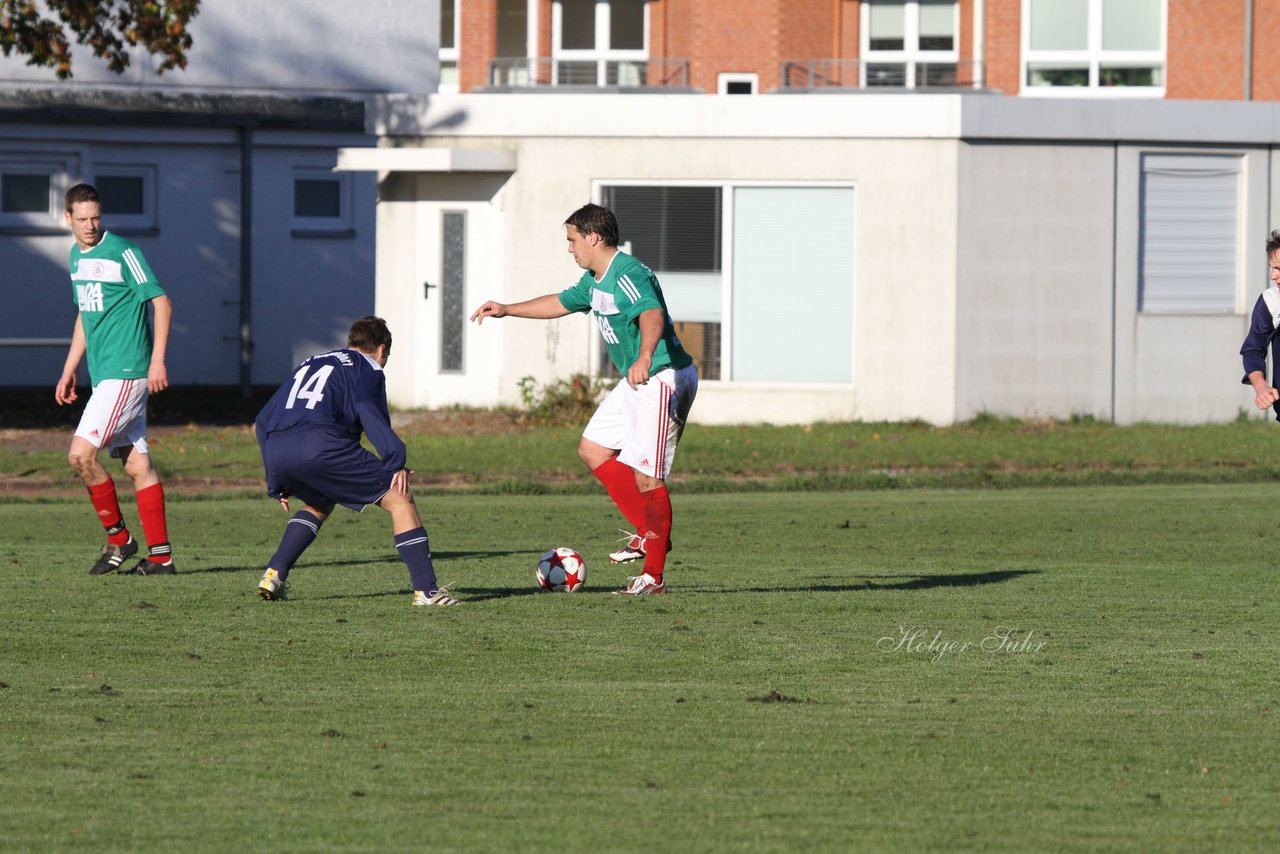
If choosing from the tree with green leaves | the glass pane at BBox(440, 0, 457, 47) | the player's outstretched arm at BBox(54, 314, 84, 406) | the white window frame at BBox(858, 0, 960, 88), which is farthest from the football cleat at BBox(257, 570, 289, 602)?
the glass pane at BBox(440, 0, 457, 47)

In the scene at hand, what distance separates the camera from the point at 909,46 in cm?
3259

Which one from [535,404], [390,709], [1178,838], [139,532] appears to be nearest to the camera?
[1178,838]

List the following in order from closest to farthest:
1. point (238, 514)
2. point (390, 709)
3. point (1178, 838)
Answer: point (1178, 838) < point (390, 709) < point (238, 514)

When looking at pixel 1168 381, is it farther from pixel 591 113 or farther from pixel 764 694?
pixel 764 694

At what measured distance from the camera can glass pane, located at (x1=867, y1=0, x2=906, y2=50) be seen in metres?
32.5

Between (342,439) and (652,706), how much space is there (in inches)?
107

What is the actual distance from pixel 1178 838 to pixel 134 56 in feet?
88.0

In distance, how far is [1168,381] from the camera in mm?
23703

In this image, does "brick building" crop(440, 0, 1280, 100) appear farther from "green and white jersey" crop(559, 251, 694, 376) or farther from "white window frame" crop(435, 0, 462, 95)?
"green and white jersey" crop(559, 251, 694, 376)

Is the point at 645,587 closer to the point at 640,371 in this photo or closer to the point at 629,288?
the point at 640,371

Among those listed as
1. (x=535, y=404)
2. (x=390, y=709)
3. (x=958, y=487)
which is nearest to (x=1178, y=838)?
(x=390, y=709)

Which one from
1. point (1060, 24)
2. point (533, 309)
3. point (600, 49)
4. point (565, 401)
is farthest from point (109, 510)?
point (1060, 24)

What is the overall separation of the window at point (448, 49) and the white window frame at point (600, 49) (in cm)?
323

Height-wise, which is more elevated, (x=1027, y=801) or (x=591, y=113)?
(x=591, y=113)
